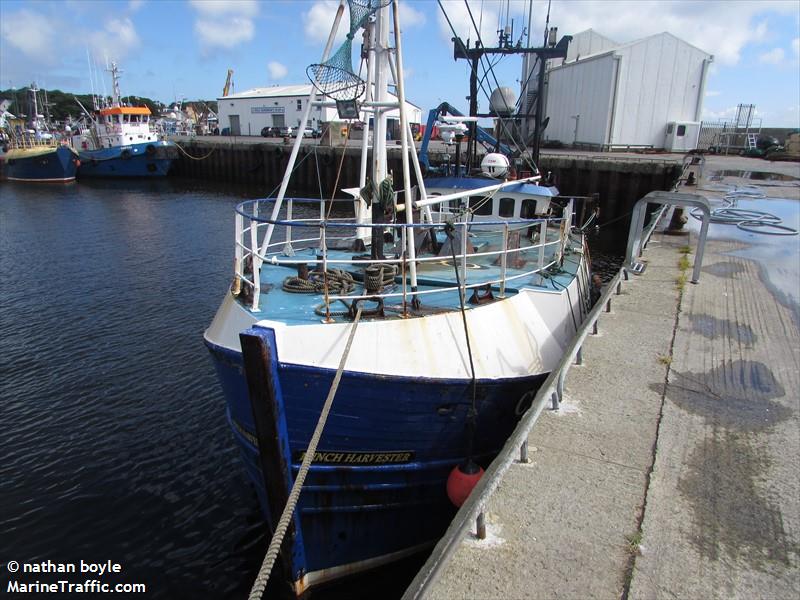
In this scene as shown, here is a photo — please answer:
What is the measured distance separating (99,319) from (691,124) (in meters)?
35.9

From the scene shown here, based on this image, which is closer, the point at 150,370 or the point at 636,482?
the point at 636,482

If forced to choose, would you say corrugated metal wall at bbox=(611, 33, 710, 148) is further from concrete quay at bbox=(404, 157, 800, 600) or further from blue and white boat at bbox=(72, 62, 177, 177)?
blue and white boat at bbox=(72, 62, 177, 177)

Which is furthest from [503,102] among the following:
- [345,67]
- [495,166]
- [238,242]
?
[238,242]

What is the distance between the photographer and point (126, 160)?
46906 millimetres

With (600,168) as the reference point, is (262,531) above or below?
below

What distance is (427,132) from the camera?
11109 mm

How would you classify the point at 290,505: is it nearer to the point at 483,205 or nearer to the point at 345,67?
the point at 345,67

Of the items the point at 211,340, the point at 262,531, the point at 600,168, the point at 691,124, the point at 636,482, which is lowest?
the point at 262,531

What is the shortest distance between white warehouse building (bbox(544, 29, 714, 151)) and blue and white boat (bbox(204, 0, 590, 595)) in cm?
3135

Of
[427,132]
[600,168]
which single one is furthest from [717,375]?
[600,168]

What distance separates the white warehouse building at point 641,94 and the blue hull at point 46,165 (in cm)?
4071

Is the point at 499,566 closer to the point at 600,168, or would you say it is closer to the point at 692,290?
the point at 692,290

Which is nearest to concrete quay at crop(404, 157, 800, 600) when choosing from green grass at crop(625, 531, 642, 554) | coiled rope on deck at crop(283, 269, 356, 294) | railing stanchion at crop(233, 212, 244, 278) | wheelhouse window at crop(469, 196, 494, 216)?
green grass at crop(625, 531, 642, 554)

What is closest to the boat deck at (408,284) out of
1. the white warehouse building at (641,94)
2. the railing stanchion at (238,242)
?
the railing stanchion at (238,242)
